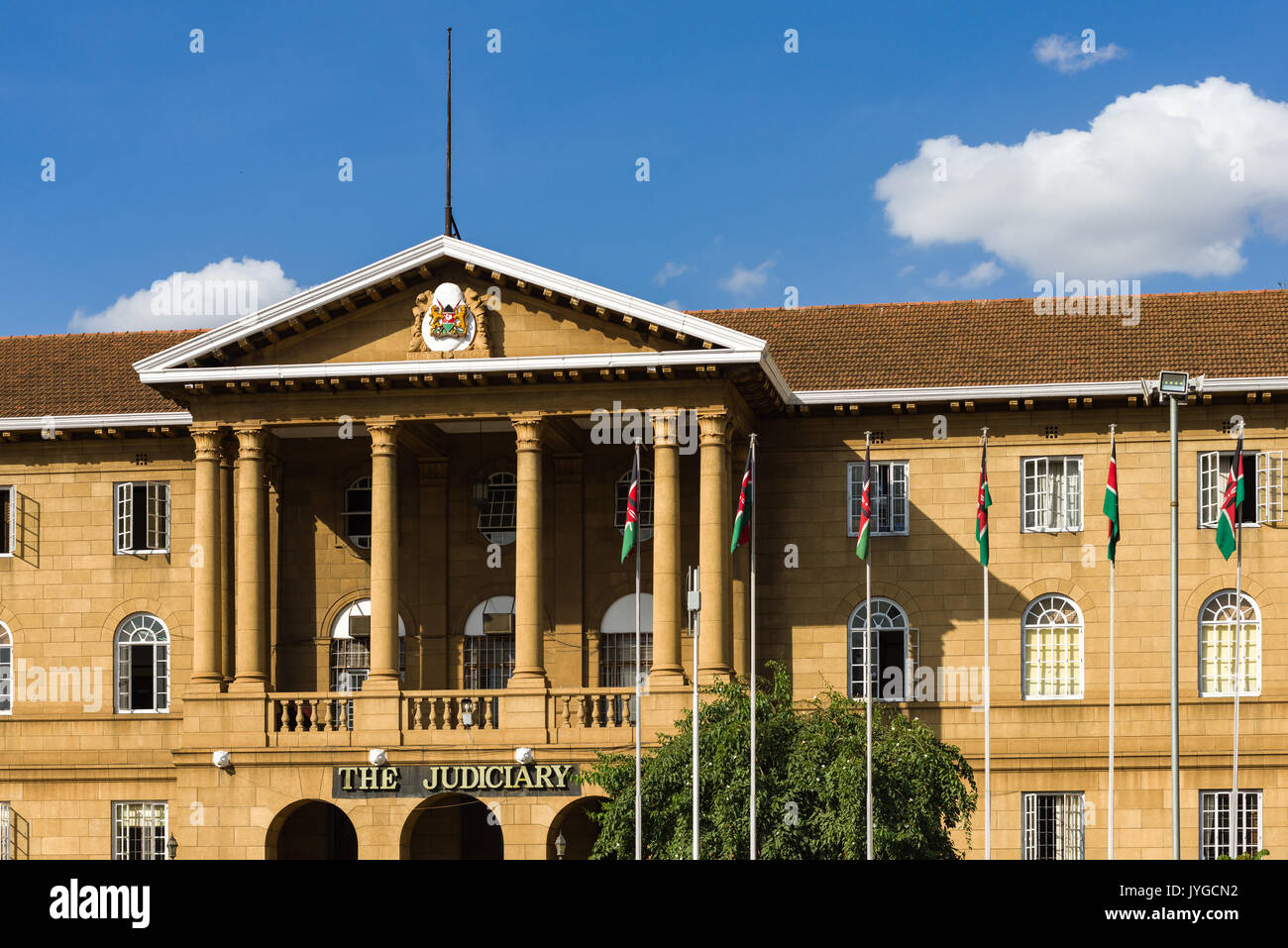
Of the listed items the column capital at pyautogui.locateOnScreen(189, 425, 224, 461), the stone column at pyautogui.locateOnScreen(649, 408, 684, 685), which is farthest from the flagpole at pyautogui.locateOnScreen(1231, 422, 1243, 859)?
the column capital at pyautogui.locateOnScreen(189, 425, 224, 461)

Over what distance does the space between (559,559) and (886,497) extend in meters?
8.36

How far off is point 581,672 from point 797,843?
1060cm

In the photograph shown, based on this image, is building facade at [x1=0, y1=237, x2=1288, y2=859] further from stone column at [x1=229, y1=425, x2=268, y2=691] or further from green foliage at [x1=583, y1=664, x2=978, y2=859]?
green foliage at [x1=583, y1=664, x2=978, y2=859]

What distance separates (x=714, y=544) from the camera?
43.7 metres

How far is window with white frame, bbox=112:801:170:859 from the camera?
48.3 m

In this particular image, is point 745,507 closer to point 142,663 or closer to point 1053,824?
point 1053,824

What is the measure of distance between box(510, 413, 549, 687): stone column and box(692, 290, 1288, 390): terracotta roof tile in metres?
7.65

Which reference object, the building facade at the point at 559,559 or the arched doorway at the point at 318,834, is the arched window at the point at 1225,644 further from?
the arched doorway at the point at 318,834

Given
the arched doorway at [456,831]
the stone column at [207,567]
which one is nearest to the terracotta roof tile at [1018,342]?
the arched doorway at [456,831]

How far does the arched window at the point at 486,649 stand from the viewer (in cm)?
4838

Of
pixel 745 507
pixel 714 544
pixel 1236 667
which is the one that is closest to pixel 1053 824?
pixel 1236 667

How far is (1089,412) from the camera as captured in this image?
46.9 meters

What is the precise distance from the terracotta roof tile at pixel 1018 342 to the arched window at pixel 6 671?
21389 millimetres
